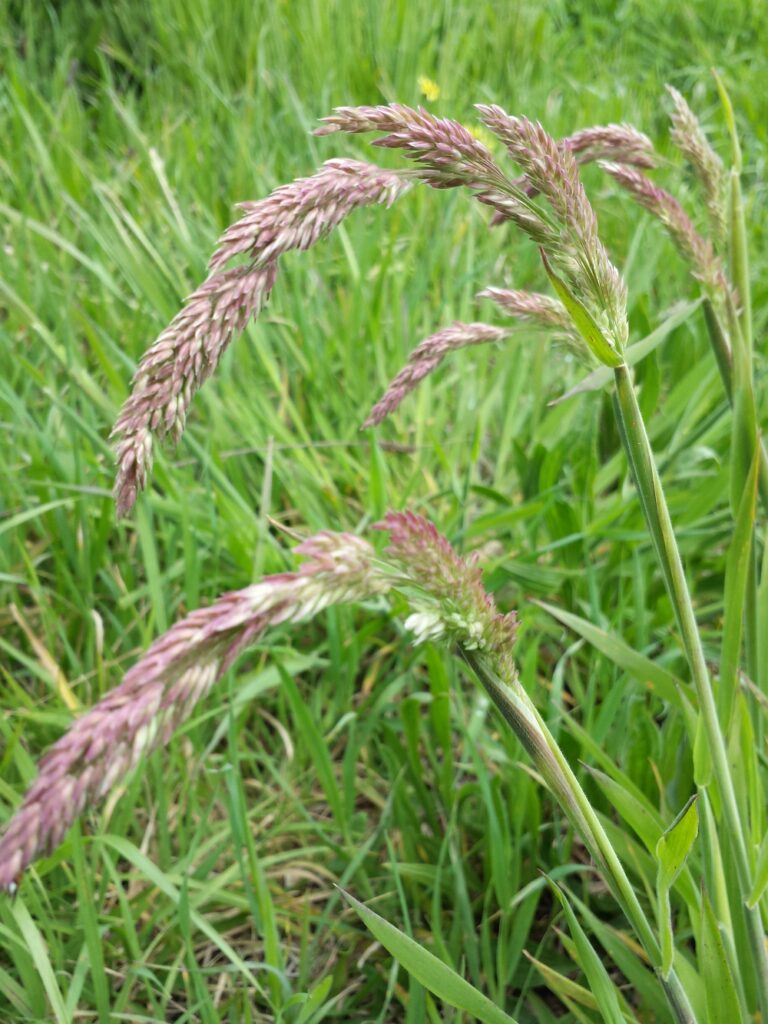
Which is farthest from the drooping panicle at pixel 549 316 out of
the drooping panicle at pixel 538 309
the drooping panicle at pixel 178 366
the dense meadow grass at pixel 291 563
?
the dense meadow grass at pixel 291 563

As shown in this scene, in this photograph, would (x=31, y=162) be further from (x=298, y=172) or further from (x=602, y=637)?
(x=602, y=637)

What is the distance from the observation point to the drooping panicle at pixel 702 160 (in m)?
0.92

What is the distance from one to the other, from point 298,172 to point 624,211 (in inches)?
37.5

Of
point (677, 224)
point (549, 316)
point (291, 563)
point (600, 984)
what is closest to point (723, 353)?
point (677, 224)

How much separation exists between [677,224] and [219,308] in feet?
1.77

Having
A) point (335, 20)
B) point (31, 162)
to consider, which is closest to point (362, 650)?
point (31, 162)

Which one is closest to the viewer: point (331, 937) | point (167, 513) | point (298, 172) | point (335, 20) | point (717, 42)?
point (331, 937)

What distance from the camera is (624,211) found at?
2803 millimetres

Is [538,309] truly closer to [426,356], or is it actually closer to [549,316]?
[549,316]

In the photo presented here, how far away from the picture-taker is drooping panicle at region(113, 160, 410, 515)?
1.68 feet

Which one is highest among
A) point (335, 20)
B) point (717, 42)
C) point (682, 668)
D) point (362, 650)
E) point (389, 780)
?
point (335, 20)

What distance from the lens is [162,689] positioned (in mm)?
455

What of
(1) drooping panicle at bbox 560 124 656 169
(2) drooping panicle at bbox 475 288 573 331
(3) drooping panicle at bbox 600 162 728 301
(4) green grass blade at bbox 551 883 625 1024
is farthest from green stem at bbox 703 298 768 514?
(4) green grass blade at bbox 551 883 625 1024

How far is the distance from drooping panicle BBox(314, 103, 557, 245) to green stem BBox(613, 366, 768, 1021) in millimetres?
122
